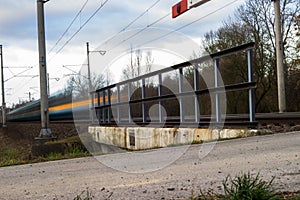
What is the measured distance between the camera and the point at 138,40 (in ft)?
24.1

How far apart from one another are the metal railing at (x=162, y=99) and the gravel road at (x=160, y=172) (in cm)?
111

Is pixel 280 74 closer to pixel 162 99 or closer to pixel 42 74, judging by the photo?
pixel 42 74

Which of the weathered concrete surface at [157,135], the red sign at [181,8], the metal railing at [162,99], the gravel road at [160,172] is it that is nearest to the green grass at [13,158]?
the gravel road at [160,172]

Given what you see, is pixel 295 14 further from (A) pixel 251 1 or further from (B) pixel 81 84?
(B) pixel 81 84

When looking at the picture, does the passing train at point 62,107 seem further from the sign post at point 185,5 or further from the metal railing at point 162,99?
the sign post at point 185,5

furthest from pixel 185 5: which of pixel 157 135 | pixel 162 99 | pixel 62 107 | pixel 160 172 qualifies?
pixel 62 107

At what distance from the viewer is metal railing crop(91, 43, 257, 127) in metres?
8.65

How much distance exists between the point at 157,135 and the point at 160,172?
457cm

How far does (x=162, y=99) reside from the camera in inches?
422

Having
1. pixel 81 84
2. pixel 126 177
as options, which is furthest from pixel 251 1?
pixel 126 177

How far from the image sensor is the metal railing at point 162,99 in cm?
865

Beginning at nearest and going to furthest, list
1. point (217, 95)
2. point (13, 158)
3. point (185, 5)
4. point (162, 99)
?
point (217, 95) < point (185, 5) < point (162, 99) < point (13, 158)

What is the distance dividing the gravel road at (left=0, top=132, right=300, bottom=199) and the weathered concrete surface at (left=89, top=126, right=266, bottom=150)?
0.72 metres

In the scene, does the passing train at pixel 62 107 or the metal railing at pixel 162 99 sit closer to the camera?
the metal railing at pixel 162 99
